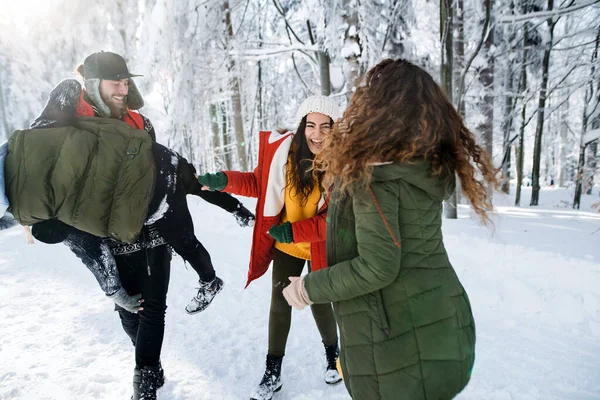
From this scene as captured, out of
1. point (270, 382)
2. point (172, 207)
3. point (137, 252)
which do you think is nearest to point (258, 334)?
point (270, 382)

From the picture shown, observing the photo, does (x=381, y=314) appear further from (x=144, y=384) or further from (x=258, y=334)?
(x=258, y=334)

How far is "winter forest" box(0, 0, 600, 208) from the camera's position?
262 inches

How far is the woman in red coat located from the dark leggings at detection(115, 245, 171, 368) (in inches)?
23.0

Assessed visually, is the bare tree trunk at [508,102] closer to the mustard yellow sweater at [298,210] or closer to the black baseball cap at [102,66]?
the mustard yellow sweater at [298,210]

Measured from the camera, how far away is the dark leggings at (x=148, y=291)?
2107 mm

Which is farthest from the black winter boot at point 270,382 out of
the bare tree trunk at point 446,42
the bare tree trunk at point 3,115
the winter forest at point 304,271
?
the bare tree trunk at point 3,115

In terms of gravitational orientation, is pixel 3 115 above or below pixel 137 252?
above

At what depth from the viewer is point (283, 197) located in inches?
89.8

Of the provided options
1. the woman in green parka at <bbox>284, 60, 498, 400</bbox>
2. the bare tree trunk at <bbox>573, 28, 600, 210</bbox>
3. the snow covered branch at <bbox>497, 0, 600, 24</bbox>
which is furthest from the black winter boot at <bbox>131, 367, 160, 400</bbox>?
the snow covered branch at <bbox>497, 0, 600, 24</bbox>

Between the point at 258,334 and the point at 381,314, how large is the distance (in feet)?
7.44

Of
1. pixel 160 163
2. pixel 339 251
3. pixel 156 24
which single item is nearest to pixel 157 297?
pixel 160 163

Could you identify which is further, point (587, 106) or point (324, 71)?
point (587, 106)

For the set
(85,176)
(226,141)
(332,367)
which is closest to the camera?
(85,176)

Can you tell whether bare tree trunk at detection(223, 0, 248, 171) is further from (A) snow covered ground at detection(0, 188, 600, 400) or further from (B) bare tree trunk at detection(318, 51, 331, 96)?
(A) snow covered ground at detection(0, 188, 600, 400)
